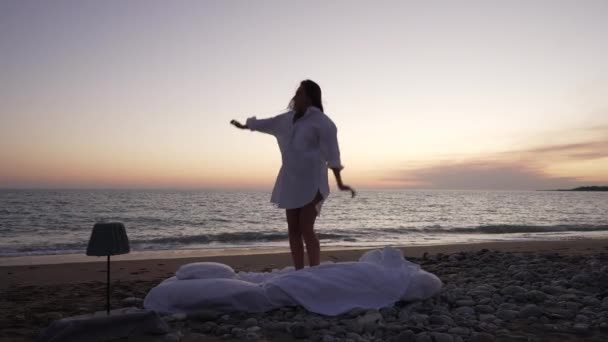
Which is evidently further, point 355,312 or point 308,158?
point 308,158

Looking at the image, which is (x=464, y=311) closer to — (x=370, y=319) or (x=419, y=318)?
(x=419, y=318)

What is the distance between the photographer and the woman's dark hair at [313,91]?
4.36 m

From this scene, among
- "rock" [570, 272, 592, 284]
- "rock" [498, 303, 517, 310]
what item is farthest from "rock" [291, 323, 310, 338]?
"rock" [570, 272, 592, 284]

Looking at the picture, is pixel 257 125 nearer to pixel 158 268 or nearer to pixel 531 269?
pixel 531 269

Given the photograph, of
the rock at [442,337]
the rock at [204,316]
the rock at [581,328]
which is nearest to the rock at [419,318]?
the rock at [442,337]

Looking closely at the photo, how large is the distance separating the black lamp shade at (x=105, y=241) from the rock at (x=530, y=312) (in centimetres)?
313

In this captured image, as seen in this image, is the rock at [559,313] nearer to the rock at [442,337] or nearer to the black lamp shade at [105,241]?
the rock at [442,337]

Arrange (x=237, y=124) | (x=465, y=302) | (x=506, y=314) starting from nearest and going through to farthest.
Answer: (x=506, y=314)
(x=465, y=302)
(x=237, y=124)

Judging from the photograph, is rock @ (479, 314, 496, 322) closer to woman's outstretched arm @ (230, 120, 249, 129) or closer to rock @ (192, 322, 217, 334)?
rock @ (192, 322, 217, 334)

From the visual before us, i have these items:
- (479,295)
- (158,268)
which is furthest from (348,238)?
(479,295)

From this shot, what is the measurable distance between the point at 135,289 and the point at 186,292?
1.90m

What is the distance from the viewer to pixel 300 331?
127 inches

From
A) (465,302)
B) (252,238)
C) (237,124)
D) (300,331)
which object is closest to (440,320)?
(465,302)

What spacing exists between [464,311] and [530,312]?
0.52 m
